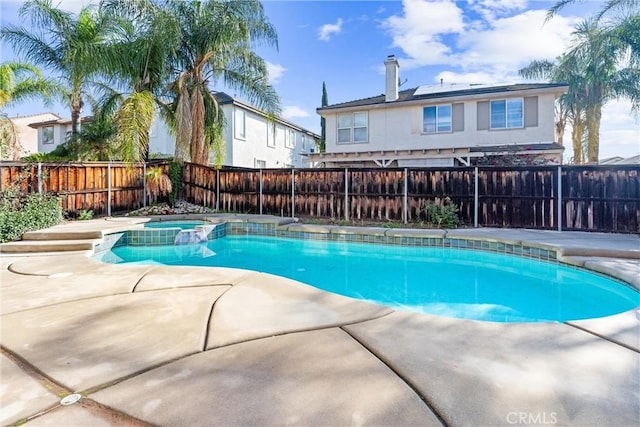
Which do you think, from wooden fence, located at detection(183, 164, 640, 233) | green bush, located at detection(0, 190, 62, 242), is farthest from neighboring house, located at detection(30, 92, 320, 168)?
green bush, located at detection(0, 190, 62, 242)

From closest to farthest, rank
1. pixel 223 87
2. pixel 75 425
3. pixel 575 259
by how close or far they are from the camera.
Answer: pixel 75 425
pixel 575 259
pixel 223 87

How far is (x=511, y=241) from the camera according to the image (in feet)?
24.1

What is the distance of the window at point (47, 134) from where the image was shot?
79.3 ft

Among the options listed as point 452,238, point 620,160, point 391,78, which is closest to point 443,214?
point 452,238

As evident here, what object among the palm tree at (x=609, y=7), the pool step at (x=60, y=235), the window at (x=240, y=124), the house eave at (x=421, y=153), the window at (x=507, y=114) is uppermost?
the palm tree at (x=609, y=7)

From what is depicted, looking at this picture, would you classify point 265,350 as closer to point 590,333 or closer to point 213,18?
point 590,333

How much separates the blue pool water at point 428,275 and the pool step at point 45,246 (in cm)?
39

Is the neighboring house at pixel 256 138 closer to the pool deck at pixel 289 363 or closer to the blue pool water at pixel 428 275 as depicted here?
the blue pool water at pixel 428 275

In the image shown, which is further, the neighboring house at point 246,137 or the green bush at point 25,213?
the neighboring house at point 246,137

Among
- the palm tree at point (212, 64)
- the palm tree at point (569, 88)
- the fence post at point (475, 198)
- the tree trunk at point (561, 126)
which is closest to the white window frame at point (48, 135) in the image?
the palm tree at point (212, 64)

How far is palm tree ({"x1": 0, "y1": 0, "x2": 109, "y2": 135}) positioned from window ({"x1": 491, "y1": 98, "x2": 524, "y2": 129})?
14865 millimetres

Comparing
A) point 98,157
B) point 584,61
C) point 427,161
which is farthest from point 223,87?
point 584,61

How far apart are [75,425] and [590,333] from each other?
3227mm

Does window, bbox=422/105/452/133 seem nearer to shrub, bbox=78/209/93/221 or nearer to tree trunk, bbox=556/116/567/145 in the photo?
tree trunk, bbox=556/116/567/145
